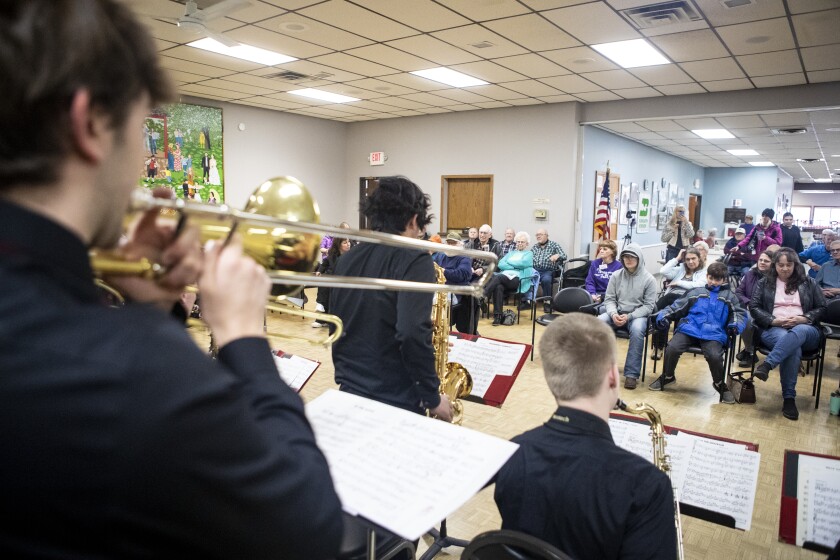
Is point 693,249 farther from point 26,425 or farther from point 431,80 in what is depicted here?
point 26,425

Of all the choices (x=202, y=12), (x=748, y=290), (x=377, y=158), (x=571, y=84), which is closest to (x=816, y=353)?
(x=748, y=290)

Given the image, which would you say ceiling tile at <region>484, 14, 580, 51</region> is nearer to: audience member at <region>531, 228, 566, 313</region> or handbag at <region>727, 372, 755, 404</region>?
audience member at <region>531, 228, 566, 313</region>

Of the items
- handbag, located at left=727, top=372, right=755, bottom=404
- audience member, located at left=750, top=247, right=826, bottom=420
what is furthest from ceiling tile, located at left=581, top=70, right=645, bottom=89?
handbag, located at left=727, top=372, right=755, bottom=404

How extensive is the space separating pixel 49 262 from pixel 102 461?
19cm

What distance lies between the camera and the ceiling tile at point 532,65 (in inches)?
222

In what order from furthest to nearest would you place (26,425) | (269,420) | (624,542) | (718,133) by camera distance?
(718,133) → (624,542) → (269,420) → (26,425)

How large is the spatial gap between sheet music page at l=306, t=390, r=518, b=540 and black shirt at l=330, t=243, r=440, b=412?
642mm

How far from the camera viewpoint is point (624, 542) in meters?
1.28

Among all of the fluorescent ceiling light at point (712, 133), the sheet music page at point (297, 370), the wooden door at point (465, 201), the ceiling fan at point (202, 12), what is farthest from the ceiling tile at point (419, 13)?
the fluorescent ceiling light at point (712, 133)

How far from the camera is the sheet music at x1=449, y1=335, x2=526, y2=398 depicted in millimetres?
2543

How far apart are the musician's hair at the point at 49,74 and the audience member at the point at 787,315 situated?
16.2 ft

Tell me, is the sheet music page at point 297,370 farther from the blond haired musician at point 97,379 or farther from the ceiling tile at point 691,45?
the ceiling tile at point 691,45

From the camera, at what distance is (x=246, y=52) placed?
571 centimetres

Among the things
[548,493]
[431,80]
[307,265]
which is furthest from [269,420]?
[431,80]
